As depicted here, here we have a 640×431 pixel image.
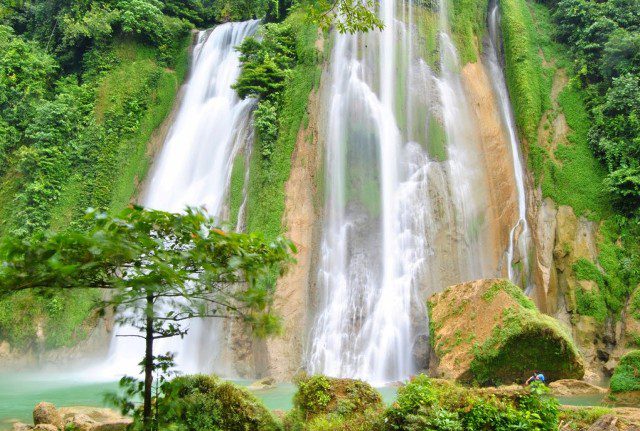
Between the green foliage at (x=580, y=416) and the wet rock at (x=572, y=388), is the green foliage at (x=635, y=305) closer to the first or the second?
the wet rock at (x=572, y=388)

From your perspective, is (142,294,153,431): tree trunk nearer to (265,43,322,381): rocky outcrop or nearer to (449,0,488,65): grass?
(265,43,322,381): rocky outcrop

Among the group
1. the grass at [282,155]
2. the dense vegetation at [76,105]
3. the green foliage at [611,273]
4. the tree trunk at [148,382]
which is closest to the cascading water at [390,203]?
the grass at [282,155]

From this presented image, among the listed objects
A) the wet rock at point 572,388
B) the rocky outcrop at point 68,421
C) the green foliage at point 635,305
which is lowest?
the wet rock at point 572,388

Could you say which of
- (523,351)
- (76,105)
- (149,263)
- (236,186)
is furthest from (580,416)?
(76,105)

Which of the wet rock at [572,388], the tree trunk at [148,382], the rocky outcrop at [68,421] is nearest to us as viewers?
the tree trunk at [148,382]

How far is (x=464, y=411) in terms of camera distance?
518cm

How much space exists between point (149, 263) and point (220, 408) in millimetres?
2470

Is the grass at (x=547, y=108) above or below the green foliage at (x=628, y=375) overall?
above

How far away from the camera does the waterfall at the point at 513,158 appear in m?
16.7

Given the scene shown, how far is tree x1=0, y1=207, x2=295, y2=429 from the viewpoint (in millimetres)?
3180

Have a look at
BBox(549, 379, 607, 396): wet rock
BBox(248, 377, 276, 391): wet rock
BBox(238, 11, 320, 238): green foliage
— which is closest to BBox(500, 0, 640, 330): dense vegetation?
BBox(549, 379, 607, 396): wet rock

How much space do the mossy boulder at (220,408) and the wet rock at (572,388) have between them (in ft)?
28.9

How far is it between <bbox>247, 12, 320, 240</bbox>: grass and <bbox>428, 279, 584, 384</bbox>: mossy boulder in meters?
7.33

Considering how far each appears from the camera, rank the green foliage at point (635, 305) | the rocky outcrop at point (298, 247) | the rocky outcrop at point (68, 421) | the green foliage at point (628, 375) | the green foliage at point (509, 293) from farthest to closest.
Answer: the rocky outcrop at point (298, 247) < the green foliage at point (635, 305) < the green foliage at point (509, 293) < the green foliage at point (628, 375) < the rocky outcrop at point (68, 421)
